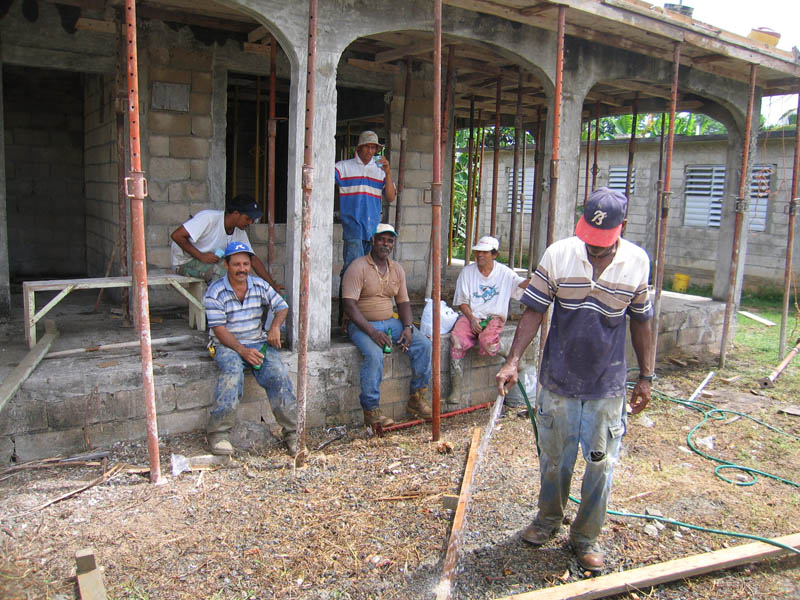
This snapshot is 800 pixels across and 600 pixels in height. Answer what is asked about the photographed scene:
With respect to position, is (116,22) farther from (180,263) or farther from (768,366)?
(768,366)

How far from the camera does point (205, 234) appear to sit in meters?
5.92

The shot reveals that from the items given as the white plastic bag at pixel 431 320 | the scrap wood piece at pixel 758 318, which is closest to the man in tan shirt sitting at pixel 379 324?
the white plastic bag at pixel 431 320

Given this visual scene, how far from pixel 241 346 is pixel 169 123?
2897 mm

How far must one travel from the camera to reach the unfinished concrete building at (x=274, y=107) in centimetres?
520

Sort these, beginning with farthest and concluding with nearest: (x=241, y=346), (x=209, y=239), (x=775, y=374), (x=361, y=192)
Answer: (x=775, y=374), (x=361, y=192), (x=209, y=239), (x=241, y=346)

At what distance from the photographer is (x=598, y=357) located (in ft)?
11.5

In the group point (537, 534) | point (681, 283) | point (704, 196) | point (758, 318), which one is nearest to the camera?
point (537, 534)

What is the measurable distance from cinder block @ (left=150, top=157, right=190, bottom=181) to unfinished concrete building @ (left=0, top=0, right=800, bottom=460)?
1cm

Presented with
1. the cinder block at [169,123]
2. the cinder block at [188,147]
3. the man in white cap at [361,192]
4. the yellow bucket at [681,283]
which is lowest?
the yellow bucket at [681,283]

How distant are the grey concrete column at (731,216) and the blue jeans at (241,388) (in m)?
6.39

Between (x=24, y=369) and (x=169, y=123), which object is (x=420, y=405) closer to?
(x=24, y=369)

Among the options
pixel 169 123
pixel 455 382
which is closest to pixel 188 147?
pixel 169 123

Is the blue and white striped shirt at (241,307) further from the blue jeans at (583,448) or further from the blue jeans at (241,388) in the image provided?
the blue jeans at (583,448)

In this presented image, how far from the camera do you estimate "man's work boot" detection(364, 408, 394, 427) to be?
5.59 meters
